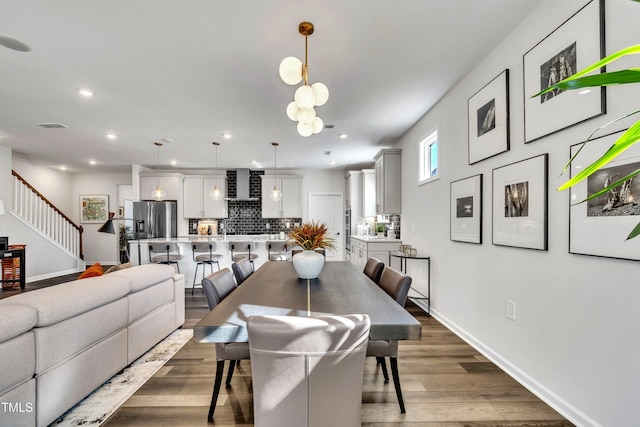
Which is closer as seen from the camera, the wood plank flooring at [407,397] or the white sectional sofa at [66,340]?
the white sectional sofa at [66,340]

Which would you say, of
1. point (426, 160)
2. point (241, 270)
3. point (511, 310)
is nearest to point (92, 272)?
point (241, 270)

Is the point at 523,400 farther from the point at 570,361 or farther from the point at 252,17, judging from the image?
the point at 252,17

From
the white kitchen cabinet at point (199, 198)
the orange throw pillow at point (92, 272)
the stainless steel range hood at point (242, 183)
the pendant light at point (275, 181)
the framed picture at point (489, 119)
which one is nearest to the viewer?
the framed picture at point (489, 119)

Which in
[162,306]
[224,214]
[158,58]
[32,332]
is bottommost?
[162,306]

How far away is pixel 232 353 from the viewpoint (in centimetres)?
182

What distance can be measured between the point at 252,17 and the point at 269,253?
3985mm

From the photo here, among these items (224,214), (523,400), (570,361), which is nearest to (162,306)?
(523,400)

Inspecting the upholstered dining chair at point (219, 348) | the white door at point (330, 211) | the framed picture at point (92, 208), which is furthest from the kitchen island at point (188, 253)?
the framed picture at point (92, 208)

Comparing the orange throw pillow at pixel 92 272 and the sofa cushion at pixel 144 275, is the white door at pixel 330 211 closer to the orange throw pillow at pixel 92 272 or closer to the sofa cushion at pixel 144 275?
the sofa cushion at pixel 144 275

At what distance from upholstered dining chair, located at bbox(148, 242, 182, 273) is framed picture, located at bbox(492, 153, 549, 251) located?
15.4 feet

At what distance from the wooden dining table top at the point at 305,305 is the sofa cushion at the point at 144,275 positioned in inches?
39.7

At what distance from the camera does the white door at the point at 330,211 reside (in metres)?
8.10

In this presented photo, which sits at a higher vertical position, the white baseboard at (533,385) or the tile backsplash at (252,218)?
the tile backsplash at (252,218)

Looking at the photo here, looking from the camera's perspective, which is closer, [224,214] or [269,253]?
[269,253]
